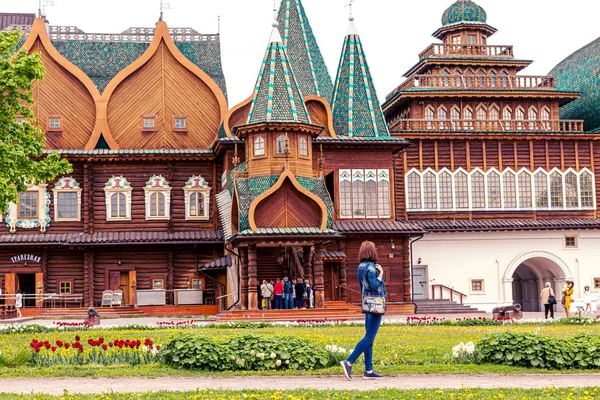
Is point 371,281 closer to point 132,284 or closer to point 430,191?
point 132,284

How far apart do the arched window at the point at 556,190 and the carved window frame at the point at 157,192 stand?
59.1ft

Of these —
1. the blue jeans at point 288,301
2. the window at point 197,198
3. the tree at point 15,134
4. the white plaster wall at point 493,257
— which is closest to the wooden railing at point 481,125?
the white plaster wall at point 493,257

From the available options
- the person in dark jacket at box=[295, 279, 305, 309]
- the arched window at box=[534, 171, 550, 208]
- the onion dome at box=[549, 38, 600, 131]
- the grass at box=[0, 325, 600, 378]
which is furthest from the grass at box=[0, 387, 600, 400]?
the onion dome at box=[549, 38, 600, 131]

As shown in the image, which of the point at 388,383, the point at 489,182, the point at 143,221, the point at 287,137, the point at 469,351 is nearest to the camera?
the point at 388,383

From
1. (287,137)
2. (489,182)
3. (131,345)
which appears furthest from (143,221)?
(131,345)

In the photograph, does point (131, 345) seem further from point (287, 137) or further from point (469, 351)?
point (287, 137)

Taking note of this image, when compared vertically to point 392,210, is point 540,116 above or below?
above

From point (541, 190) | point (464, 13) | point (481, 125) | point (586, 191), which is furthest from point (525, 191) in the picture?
point (464, 13)

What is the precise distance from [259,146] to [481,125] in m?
14.1

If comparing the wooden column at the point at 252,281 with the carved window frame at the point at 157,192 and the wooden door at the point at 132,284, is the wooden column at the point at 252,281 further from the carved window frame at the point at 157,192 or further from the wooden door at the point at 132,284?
the carved window frame at the point at 157,192

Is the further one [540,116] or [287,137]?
[540,116]

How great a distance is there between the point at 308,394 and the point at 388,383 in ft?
5.68

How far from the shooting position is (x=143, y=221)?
39094mm

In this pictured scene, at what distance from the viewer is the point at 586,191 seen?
42.7 metres
